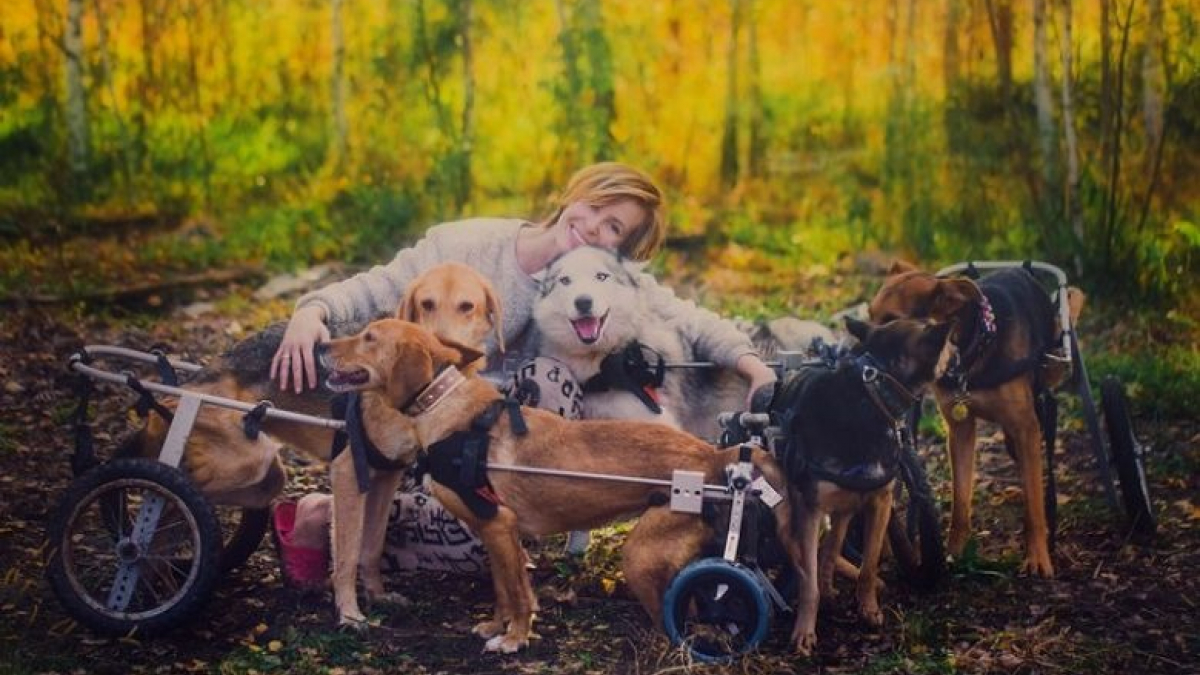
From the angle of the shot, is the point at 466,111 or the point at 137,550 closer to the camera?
the point at 137,550

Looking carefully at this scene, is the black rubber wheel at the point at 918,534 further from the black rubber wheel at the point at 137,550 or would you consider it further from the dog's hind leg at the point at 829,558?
the black rubber wheel at the point at 137,550

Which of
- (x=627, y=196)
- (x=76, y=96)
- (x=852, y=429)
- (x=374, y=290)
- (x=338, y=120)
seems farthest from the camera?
(x=338, y=120)

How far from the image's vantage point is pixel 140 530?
3793mm

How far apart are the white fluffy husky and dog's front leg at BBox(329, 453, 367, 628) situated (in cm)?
83

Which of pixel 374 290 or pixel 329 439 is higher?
pixel 374 290

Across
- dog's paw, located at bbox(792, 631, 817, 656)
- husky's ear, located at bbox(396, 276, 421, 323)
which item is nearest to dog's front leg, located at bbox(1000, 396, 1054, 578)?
dog's paw, located at bbox(792, 631, 817, 656)

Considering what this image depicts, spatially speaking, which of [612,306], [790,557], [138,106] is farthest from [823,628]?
[138,106]

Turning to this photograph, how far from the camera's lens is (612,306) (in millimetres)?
4418

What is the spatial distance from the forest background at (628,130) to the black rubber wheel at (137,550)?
1.84m

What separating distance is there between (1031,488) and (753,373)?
0.96 metres

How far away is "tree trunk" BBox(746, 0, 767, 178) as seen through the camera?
20.5 ft

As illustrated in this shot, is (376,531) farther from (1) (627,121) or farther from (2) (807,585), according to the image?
(1) (627,121)

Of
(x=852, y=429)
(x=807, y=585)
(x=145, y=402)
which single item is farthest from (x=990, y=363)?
(x=145, y=402)

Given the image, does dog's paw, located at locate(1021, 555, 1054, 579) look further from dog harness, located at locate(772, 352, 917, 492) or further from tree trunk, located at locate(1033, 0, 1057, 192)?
tree trunk, located at locate(1033, 0, 1057, 192)
